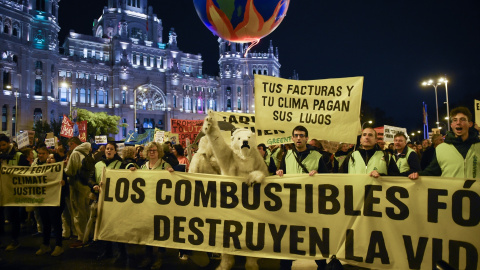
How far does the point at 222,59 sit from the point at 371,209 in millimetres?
76034

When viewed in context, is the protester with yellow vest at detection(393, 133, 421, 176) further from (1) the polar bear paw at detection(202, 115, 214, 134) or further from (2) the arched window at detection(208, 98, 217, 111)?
(2) the arched window at detection(208, 98, 217, 111)

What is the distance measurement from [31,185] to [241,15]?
20.2 feet

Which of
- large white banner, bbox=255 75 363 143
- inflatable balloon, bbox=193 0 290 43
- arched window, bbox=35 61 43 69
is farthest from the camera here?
arched window, bbox=35 61 43 69

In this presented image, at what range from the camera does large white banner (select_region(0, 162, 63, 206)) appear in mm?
6352

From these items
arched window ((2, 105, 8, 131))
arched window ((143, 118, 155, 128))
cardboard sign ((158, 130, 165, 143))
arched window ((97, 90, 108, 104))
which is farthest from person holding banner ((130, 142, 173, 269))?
arched window ((143, 118, 155, 128))

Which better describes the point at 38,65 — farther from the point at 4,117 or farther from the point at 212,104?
the point at 212,104

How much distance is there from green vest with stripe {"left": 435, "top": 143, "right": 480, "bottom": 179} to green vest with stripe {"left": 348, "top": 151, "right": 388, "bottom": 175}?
2.20 ft

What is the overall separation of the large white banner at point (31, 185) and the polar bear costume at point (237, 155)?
3.31 m

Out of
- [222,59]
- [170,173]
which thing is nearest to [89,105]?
[222,59]

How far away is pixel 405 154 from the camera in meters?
5.99

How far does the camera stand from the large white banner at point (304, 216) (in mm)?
3896

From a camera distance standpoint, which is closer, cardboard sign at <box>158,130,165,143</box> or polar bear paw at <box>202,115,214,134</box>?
polar bear paw at <box>202,115,214,134</box>

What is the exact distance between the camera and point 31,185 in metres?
6.56

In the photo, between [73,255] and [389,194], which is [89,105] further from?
[389,194]
